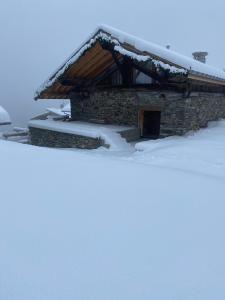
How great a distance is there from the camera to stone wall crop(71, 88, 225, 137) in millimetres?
8898

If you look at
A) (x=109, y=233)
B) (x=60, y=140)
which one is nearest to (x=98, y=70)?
(x=60, y=140)

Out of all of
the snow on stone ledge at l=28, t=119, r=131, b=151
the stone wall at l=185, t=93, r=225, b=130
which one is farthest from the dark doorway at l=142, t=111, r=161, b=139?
Result: the stone wall at l=185, t=93, r=225, b=130

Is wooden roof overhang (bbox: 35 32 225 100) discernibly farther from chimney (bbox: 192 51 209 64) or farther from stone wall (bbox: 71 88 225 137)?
chimney (bbox: 192 51 209 64)

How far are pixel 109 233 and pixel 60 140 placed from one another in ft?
30.4

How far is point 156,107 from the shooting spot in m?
9.50

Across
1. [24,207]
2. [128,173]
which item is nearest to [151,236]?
[24,207]

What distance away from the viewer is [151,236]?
175 centimetres

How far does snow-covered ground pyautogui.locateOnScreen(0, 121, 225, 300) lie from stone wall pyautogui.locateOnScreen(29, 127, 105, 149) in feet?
21.1

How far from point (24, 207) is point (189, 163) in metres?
3.85

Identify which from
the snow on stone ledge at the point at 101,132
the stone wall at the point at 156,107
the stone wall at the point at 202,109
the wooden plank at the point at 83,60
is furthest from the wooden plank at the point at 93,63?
the stone wall at the point at 202,109

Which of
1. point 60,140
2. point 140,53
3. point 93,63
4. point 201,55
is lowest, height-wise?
point 60,140

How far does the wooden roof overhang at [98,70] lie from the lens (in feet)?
27.5

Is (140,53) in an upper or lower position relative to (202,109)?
upper

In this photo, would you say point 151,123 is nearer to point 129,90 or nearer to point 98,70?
point 129,90
